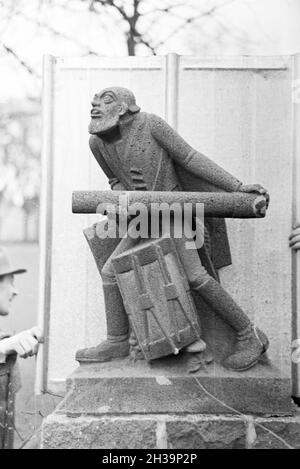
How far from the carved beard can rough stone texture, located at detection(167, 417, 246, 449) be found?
3.89 feet

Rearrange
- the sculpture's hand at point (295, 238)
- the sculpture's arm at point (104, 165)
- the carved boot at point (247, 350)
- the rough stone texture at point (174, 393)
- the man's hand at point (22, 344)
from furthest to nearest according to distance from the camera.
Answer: the sculpture's hand at point (295, 238)
the sculpture's arm at point (104, 165)
the carved boot at point (247, 350)
the rough stone texture at point (174, 393)
the man's hand at point (22, 344)

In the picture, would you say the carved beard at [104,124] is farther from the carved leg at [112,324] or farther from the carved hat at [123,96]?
the carved leg at [112,324]

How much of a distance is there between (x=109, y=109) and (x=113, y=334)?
0.94 metres

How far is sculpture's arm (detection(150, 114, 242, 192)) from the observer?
244 centimetres

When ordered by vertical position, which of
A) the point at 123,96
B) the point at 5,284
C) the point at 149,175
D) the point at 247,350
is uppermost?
the point at 123,96

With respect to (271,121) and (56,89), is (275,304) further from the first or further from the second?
(56,89)

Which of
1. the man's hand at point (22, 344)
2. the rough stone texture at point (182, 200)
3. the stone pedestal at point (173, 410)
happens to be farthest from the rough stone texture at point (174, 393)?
the rough stone texture at point (182, 200)

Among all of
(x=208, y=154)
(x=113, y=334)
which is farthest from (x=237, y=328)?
Result: (x=208, y=154)

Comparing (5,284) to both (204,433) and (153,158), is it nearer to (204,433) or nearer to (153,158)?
(153,158)

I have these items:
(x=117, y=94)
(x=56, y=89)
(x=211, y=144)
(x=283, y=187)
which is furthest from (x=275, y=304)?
(x=56, y=89)

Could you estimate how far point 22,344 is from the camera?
2.17m

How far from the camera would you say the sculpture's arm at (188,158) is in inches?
96.0

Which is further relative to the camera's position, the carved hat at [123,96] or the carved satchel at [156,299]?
the carved hat at [123,96]
